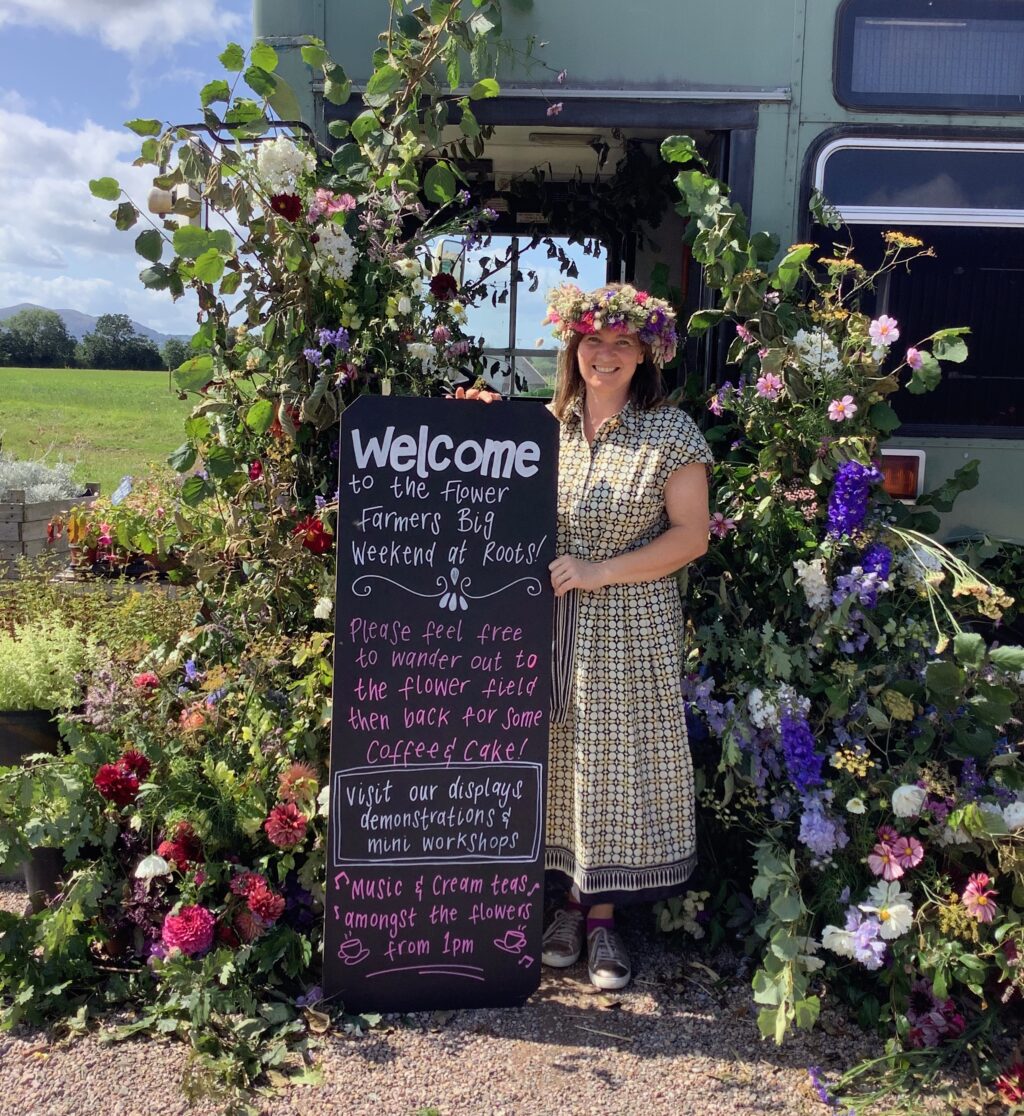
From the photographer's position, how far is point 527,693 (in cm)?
268

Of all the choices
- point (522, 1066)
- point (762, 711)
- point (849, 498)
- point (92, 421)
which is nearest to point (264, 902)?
point (522, 1066)

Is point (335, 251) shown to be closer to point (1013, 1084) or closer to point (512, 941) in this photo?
point (512, 941)

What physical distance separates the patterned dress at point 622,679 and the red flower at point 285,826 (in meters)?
0.76

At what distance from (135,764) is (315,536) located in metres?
0.82

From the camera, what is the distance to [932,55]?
3162 mm

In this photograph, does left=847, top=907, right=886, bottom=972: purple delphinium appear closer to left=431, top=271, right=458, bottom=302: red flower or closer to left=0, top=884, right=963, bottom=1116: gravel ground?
left=0, top=884, right=963, bottom=1116: gravel ground

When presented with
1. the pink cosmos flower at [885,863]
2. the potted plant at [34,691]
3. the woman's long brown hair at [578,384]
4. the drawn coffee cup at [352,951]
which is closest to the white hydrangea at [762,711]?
the pink cosmos flower at [885,863]

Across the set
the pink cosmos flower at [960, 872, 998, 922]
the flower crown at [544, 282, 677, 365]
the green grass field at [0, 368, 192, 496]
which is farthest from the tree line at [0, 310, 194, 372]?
the pink cosmos flower at [960, 872, 998, 922]

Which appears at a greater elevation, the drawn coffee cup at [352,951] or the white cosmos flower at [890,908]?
the white cosmos flower at [890,908]

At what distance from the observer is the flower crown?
8.59ft

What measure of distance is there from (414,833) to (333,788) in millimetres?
250

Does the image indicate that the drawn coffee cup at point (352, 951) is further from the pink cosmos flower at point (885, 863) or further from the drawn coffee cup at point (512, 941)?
the pink cosmos flower at point (885, 863)

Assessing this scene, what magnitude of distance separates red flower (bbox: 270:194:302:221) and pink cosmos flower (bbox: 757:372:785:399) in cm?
142

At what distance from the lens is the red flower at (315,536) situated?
2916 millimetres
